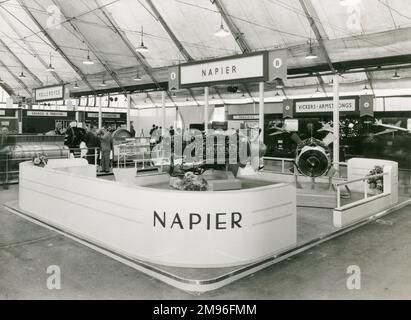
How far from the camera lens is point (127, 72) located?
22.7 metres

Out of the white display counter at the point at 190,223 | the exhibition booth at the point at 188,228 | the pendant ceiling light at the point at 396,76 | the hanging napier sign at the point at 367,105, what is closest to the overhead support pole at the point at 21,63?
the hanging napier sign at the point at 367,105

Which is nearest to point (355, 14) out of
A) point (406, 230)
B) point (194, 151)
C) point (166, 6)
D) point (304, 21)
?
point (304, 21)

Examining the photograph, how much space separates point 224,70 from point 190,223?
226 cm

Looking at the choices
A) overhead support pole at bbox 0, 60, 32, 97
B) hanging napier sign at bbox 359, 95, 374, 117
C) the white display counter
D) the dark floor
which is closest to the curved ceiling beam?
overhead support pole at bbox 0, 60, 32, 97

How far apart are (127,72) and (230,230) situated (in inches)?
771

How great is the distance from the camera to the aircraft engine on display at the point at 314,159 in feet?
27.1

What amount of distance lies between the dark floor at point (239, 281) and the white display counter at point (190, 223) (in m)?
0.33

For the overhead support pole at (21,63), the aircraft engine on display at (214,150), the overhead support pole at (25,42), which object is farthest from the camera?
the overhead support pole at (21,63)

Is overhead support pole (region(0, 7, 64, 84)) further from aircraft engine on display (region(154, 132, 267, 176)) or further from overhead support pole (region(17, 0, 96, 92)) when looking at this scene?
aircraft engine on display (region(154, 132, 267, 176))

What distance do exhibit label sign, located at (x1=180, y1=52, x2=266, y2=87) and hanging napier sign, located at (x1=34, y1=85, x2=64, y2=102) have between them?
8625 mm

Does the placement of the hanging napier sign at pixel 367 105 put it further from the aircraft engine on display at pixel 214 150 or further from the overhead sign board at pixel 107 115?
the overhead sign board at pixel 107 115

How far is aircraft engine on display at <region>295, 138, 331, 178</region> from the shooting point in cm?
827

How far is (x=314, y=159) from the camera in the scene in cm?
830

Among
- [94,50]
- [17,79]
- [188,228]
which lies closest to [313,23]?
[188,228]
